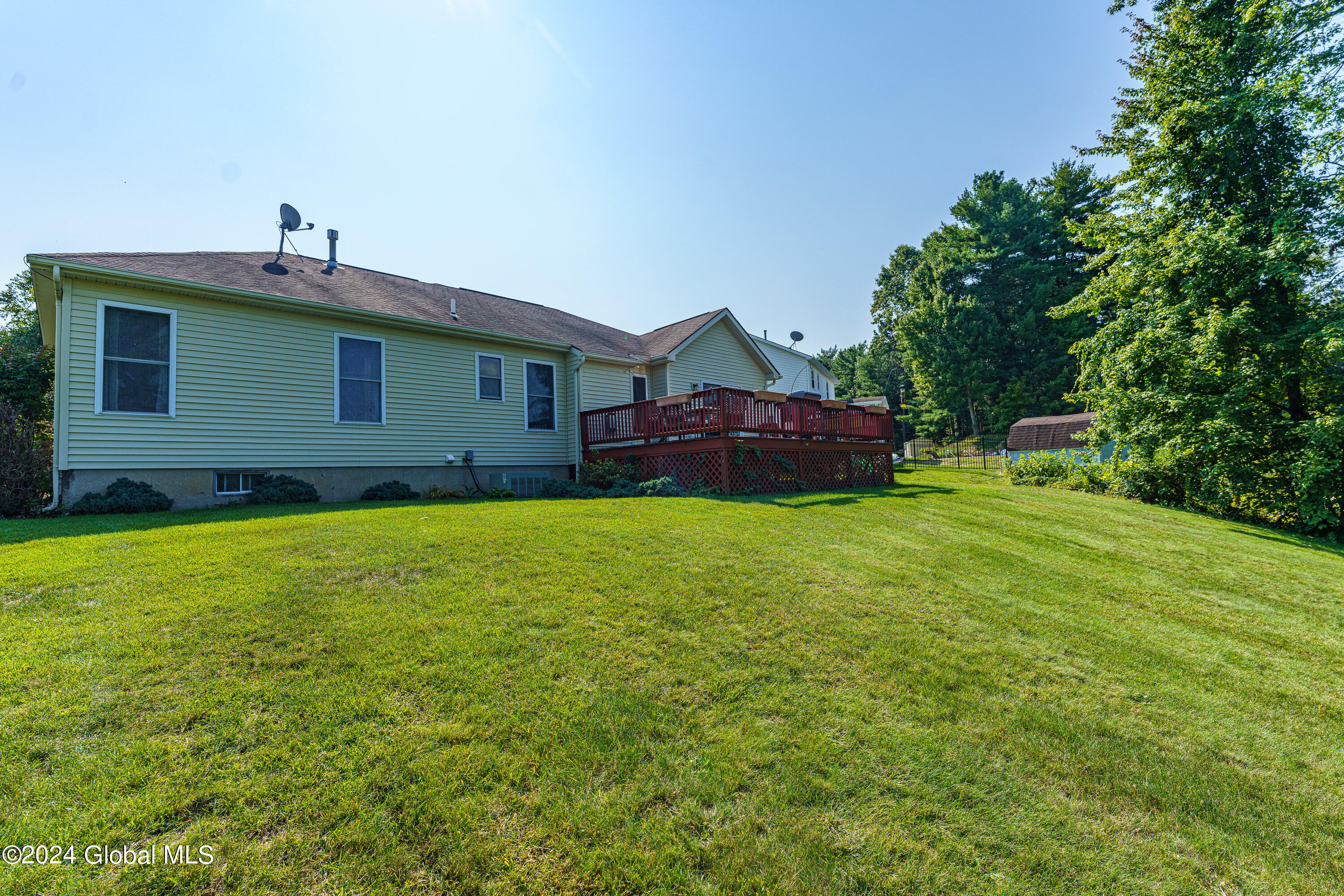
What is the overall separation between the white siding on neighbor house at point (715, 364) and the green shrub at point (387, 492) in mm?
7460

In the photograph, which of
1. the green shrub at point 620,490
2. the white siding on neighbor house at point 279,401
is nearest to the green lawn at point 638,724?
the white siding on neighbor house at point 279,401

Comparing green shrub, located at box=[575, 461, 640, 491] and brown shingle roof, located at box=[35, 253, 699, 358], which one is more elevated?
brown shingle roof, located at box=[35, 253, 699, 358]

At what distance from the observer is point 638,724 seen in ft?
9.16

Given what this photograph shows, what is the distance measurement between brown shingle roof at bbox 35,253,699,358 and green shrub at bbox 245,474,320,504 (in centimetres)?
324

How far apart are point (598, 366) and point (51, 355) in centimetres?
1104

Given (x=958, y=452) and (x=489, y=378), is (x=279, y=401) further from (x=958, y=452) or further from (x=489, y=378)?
(x=958, y=452)

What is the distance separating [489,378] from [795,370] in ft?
49.8

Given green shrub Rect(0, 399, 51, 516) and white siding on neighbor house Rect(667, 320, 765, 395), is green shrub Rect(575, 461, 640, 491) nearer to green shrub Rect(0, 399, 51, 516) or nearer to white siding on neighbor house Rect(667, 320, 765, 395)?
white siding on neighbor house Rect(667, 320, 765, 395)

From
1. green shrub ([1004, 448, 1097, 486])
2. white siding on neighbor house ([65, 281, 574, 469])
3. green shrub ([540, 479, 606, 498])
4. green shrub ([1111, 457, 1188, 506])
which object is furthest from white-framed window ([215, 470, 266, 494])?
green shrub ([1004, 448, 1097, 486])

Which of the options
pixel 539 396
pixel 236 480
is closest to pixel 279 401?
pixel 236 480

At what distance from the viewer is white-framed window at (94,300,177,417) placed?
8.27 metres

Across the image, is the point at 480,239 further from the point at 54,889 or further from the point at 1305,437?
the point at 1305,437

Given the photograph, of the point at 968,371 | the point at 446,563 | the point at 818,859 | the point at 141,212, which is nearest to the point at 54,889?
the point at 818,859

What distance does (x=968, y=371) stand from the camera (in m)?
35.5
